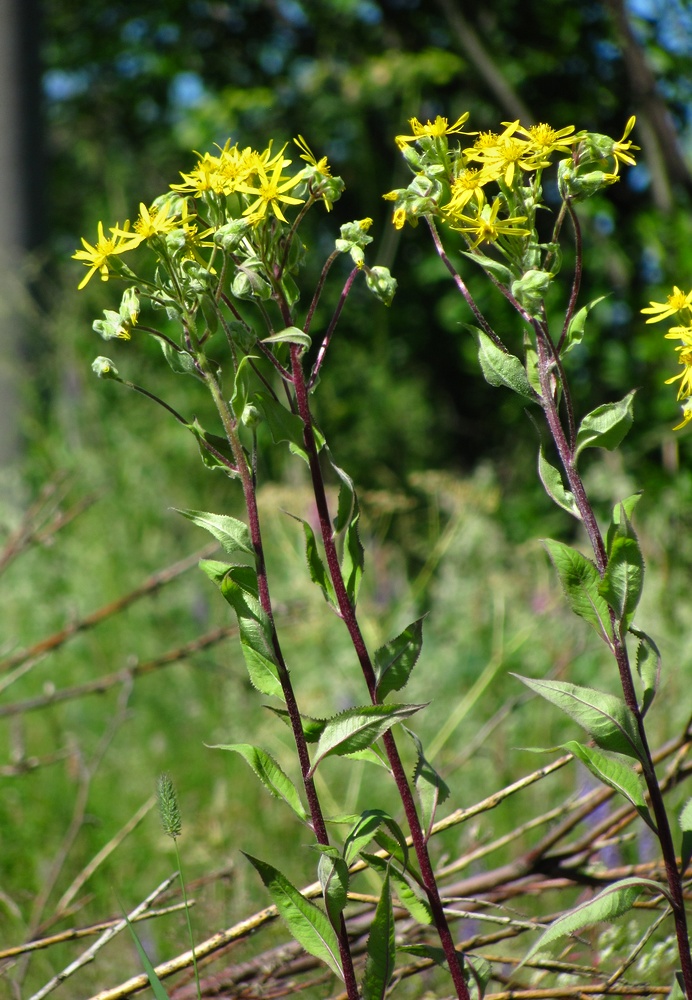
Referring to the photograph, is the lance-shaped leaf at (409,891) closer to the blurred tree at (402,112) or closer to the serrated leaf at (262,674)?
the serrated leaf at (262,674)

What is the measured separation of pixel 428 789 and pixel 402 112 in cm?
498

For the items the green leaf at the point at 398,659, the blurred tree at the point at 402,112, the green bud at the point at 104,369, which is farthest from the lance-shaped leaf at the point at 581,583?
the blurred tree at the point at 402,112

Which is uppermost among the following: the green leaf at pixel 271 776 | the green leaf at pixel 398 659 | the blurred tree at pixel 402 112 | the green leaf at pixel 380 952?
the blurred tree at pixel 402 112

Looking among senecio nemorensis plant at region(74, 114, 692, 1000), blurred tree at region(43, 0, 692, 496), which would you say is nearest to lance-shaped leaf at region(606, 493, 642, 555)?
senecio nemorensis plant at region(74, 114, 692, 1000)

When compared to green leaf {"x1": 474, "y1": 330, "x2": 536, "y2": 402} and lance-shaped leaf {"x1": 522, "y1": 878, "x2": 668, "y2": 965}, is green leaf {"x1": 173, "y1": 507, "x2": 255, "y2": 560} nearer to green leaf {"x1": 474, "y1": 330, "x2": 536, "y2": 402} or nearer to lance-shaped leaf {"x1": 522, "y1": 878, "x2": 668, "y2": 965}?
green leaf {"x1": 474, "y1": 330, "x2": 536, "y2": 402}

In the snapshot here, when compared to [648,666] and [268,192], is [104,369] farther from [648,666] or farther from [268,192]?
[648,666]

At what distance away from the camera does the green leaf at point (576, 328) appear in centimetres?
74

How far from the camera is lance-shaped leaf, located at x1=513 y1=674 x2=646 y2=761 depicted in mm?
693

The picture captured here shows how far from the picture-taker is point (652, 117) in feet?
11.8

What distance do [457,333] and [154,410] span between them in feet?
6.72

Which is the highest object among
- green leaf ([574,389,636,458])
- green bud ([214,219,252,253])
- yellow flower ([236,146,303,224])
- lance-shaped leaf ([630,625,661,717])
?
yellow flower ([236,146,303,224])

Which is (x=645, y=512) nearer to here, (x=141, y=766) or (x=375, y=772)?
(x=375, y=772)

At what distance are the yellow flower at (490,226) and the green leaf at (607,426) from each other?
14cm

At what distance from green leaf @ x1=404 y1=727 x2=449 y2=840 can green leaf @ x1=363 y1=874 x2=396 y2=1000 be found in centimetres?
9
